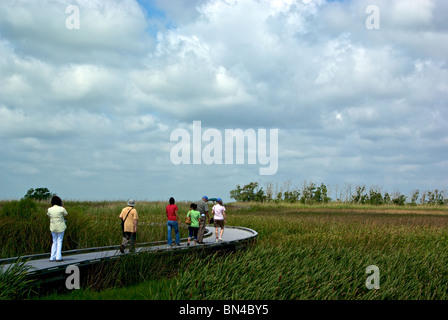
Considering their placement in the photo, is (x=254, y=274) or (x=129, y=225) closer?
(x=254, y=274)

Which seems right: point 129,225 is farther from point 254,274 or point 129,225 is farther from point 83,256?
point 254,274

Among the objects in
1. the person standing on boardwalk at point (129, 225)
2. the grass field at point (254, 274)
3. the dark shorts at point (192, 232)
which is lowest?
the grass field at point (254, 274)

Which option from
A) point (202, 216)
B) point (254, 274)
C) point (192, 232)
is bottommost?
point (254, 274)

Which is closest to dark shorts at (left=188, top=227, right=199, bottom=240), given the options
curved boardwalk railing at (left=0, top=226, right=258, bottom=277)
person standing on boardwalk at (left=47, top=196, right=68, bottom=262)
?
curved boardwalk railing at (left=0, top=226, right=258, bottom=277)

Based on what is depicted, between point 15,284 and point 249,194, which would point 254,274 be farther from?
point 249,194

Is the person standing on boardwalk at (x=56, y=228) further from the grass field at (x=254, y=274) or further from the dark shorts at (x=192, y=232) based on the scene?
the dark shorts at (x=192, y=232)

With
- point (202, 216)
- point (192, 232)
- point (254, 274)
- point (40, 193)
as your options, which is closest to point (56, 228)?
point (254, 274)

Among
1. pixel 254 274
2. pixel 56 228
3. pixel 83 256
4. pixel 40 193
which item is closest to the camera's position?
pixel 254 274

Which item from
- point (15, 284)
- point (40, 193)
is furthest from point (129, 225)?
point (40, 193)

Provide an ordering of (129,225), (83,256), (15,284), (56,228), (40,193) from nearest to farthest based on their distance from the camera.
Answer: (15,284) < (56,228) < (83,256) < (129,225) < (40,193)

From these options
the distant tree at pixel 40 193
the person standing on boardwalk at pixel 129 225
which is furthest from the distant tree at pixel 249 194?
the person standing on boardwalk at pixel 129 225

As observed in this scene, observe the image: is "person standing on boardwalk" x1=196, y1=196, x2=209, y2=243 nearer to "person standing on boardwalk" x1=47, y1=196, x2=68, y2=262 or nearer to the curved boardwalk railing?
the curved boardwalk railing

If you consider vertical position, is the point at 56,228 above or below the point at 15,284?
above

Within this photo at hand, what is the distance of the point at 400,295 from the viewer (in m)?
13.0
